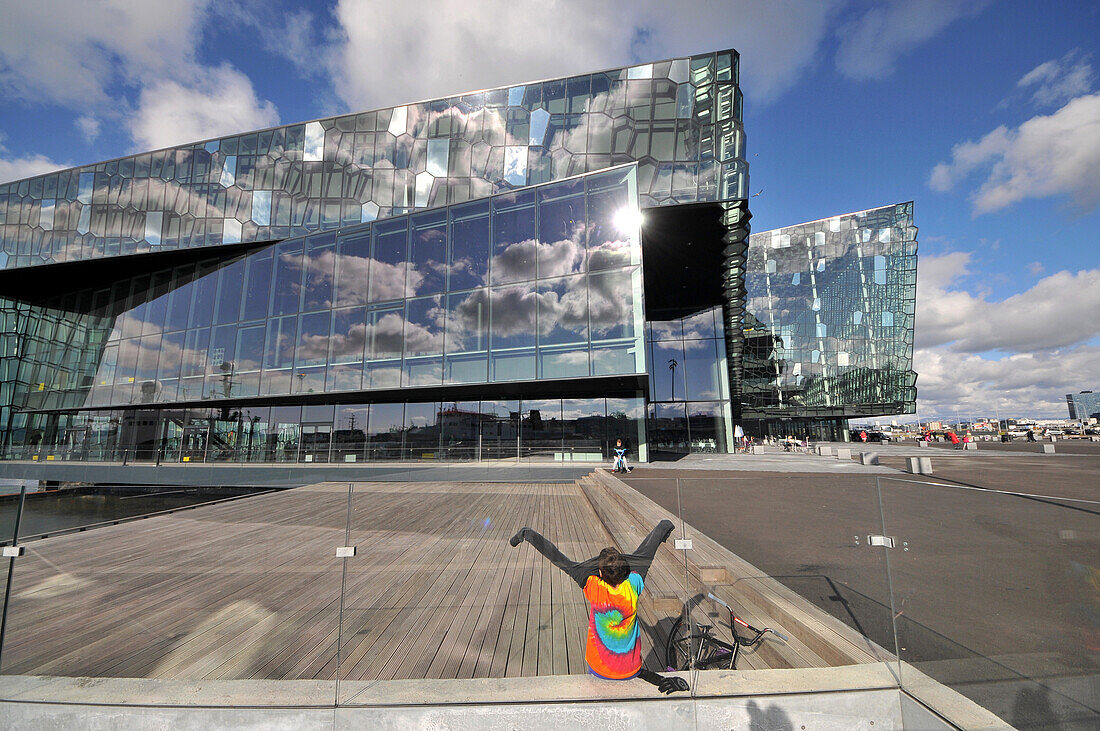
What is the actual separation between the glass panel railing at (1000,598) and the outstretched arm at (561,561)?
7.83ft

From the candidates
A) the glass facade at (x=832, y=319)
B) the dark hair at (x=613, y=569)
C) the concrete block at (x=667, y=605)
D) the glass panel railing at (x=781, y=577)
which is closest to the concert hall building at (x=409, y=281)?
A: the glass panel railing at (x=781, y=577)

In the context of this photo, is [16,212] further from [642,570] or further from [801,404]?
[801,404]

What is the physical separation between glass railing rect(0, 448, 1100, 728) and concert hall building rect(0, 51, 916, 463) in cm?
1373

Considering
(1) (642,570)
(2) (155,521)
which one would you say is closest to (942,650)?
(1) (642,570)

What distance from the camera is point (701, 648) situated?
3.51 m

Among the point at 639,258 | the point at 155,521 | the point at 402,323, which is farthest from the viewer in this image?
the point at 402,323

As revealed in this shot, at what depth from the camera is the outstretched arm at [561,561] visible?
351 centimetres

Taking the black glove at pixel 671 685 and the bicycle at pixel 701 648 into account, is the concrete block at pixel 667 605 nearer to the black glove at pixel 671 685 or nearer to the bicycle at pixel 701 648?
the bicycle at pixel 701 648

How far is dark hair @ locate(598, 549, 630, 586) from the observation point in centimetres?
324

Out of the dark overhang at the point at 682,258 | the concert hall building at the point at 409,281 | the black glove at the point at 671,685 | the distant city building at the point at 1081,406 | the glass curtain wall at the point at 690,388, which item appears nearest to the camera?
the black glove at the point at 671,685

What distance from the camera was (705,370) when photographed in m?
26.7

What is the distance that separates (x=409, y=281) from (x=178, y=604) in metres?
19.3

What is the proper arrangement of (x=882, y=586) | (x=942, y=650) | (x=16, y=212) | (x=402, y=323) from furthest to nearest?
1. (x=16, y=212)
2. (x=402, y=323)
3. (x=882, y=586)
4. (x=942, y=650)

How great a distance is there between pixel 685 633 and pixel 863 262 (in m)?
59.3
